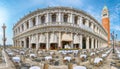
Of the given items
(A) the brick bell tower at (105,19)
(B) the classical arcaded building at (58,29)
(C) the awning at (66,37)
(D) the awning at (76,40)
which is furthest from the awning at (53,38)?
(A) the brick bell tower at (105,19)

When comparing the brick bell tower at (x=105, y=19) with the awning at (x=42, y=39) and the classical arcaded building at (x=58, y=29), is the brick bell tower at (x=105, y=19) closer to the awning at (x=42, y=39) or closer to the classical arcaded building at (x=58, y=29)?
the classical arcaded building at (x=58, y=29)

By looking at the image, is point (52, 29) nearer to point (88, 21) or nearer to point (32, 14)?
point (32, 14)

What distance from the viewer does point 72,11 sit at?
44.5 metres

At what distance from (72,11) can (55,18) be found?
6.05m

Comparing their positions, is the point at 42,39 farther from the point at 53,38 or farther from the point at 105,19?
the point at 105,19

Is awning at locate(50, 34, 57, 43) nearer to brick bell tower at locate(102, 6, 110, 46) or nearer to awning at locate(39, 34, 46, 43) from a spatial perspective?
awning at locate(39, 34, 46, 43)

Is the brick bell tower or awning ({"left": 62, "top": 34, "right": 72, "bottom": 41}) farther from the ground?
the brick bell tower

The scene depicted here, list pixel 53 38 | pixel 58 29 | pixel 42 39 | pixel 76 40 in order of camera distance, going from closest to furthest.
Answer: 1. pixel 53 38
2. pixel 58 29
3. pixel 76 40
4. pixel 42 39

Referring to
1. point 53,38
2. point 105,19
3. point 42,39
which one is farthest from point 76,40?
point 105,19

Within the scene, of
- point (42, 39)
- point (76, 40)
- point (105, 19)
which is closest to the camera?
point (76, 40)

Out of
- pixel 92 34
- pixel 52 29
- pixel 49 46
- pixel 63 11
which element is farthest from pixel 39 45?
pixel 92 34

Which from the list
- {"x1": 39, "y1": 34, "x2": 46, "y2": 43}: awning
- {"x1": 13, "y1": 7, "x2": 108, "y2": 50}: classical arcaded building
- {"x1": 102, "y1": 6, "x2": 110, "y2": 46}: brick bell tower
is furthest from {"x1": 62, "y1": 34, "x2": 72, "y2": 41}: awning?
{"x1": 102, "y1": 6, "x2": 110, "y2": 46}: brick bell tower

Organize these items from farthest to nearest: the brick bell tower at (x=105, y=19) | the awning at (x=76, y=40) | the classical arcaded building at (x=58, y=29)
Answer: the brick bell tower at (x=105, y=19), the awning at (x=76, y=40), the classical arcaded building at (x=58, y=29)

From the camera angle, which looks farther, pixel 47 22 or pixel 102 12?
pixel 102 12
